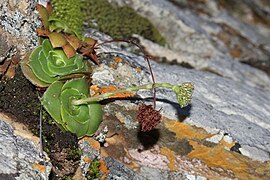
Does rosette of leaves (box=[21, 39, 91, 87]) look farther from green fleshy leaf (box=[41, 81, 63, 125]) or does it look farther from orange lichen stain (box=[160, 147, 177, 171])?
orange lichen stain (box=[160, 147, 177, 171])

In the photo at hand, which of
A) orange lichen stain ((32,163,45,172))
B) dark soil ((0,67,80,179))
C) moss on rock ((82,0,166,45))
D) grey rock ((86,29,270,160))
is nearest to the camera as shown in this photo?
orange lichen stain ((32,163,45,172))

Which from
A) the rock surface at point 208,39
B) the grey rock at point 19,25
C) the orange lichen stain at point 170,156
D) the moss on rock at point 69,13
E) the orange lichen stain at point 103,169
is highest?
the grey rock at point 19,25

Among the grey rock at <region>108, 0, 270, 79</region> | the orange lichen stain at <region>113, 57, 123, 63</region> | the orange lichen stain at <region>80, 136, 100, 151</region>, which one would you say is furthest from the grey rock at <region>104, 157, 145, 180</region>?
the grey rock at <region>108, 0, 270, 79</region>

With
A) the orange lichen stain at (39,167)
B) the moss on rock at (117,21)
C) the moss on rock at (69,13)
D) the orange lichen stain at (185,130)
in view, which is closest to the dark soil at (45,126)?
the orange lichen stain at (39,167)

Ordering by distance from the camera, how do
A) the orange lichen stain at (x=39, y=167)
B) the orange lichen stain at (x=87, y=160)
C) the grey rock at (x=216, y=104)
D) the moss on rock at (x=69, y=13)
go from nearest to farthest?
the orange lichen stain at (x=39, y=167)
the orange lichen stain at (x=87, y=160)
the grey rock at (x=216, y=104)
the moss on rock at (x=69, y=13)

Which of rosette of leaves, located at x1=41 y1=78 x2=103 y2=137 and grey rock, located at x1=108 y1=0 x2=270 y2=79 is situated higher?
rosette of leaves, located at x1=41 y1=78 x2=103 y2=137

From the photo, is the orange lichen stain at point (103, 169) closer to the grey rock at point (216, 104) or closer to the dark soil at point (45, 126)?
the dark soil at point (45, 126)
